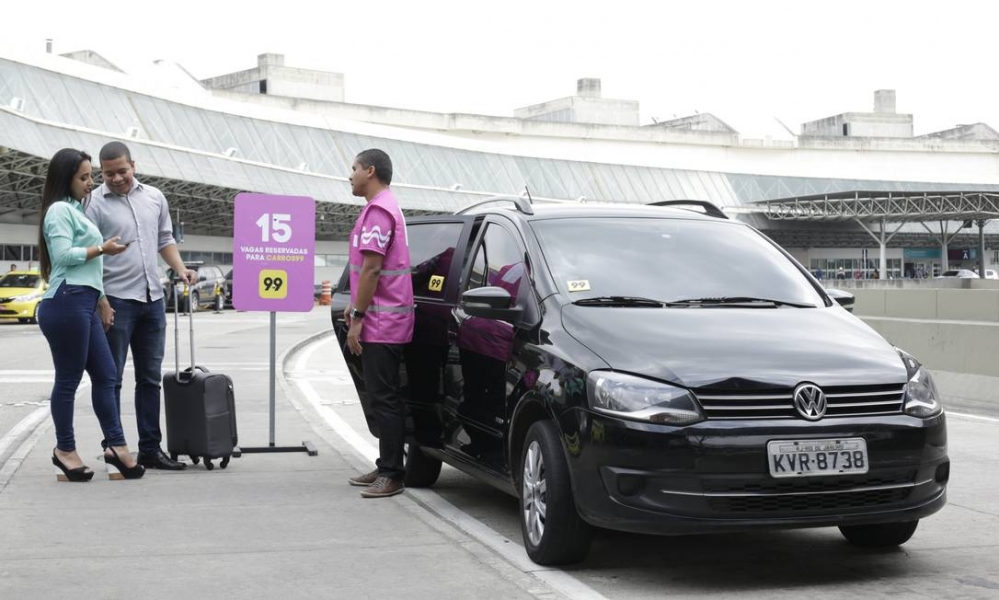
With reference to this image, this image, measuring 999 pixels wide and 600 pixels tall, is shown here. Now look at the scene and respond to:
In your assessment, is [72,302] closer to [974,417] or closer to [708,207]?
[708,207]

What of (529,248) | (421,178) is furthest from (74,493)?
(421,178)

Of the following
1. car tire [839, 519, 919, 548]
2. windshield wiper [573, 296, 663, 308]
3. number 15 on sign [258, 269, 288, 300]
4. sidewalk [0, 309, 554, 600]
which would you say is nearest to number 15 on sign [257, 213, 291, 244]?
number 15 on sign [258, 269, 288, 300]

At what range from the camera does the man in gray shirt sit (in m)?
8.09

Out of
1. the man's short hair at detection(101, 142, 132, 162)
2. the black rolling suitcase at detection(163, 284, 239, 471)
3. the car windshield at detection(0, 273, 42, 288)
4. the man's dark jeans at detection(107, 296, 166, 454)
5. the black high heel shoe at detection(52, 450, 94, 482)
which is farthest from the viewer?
the car windshield at detection(0, 273, 42, 288)

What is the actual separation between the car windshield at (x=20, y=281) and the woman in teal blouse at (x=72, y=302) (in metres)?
28.3

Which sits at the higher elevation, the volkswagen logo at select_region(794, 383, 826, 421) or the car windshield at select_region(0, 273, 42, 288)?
the car windshield at select_region(0, 273, 42, 288)

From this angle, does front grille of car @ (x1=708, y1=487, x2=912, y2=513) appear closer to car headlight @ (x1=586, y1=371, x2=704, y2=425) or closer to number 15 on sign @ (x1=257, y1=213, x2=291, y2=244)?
car headlight @ (x1=586, y1=371, x2=704, y2=425)

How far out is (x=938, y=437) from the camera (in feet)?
18.2

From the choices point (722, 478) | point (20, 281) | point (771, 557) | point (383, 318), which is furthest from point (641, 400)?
point (20, 281)

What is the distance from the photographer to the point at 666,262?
6480mm

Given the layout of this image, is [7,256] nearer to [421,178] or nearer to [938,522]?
[421,178]

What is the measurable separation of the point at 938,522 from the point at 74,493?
493cm

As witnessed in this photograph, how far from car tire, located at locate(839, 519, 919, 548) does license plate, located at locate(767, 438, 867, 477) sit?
2.79 ft

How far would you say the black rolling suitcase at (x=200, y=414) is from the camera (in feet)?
27.2
